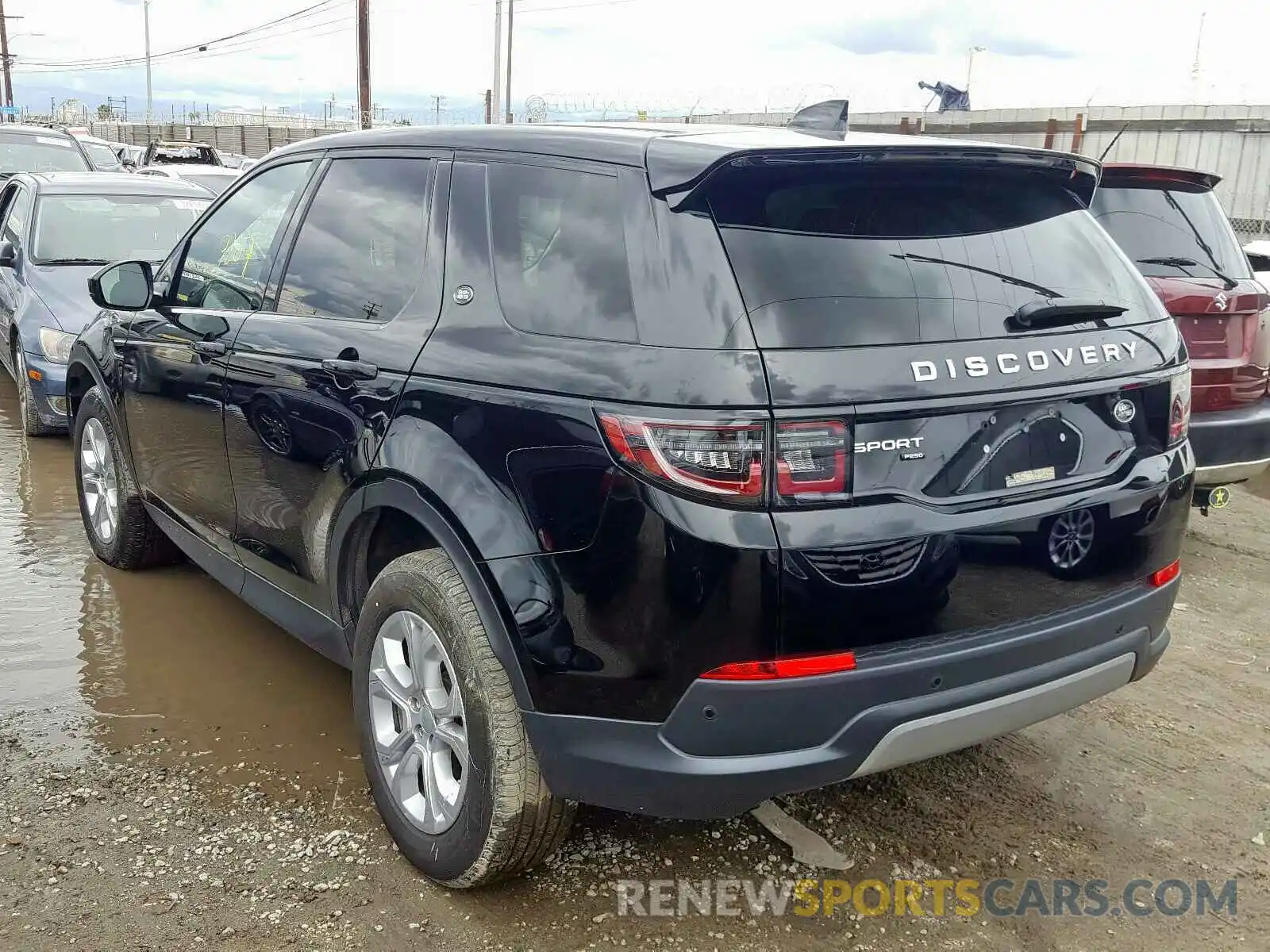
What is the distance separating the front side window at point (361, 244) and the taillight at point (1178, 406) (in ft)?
6.38

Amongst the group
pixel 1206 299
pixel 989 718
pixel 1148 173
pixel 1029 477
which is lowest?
pixel 989 718

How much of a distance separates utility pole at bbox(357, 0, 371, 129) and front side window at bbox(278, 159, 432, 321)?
3057 centimetres

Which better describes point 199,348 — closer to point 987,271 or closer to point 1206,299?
point 987,271

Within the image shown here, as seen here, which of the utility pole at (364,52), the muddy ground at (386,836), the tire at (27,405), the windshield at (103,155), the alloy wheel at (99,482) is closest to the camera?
the muddy ground at (386,836)

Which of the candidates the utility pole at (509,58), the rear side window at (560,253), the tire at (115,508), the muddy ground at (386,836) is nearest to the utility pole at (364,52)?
the utility pole at (509,58)

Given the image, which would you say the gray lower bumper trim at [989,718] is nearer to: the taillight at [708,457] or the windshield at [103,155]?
the taillight at [708,457]

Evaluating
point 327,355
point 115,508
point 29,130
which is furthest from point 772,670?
point 29,130

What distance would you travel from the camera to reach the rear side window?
8.05 ft

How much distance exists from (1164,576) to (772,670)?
4.06ft

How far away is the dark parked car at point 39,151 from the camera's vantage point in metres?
13.4

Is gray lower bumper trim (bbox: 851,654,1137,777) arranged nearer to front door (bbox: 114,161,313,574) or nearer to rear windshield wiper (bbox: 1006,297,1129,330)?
rear windshield wiper (bbox: 1006,297,1129,330)

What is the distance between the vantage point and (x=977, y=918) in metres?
2.77

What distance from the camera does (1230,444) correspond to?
5.21 metres

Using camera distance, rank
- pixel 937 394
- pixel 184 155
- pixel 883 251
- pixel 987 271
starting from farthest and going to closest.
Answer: pixel 184 155
pixel 987 271
pixel 883 251
pixel 937 394
